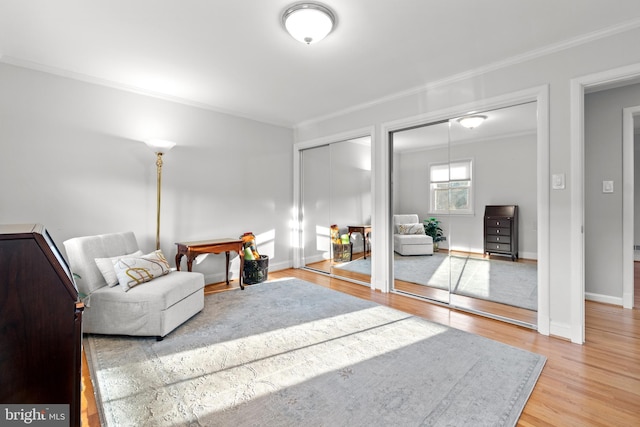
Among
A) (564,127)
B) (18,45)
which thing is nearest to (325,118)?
(564,127)

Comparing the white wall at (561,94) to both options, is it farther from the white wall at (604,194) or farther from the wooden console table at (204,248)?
the wooden console table at (204,248)

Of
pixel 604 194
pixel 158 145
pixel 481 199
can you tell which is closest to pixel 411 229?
pixel 481 199

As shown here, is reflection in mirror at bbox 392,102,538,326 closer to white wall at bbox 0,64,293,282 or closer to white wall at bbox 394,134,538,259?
white wall at bbox 394,134,538,259

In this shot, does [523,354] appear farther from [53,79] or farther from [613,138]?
[53,79]

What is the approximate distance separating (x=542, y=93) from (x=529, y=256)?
59.3 inches

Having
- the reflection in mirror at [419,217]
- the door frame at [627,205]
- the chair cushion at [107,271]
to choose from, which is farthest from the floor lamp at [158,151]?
the door frame at [627,205]

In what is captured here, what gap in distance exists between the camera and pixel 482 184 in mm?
3154

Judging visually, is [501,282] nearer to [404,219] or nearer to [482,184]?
[482,184]

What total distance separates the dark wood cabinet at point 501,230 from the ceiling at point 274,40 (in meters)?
1.46

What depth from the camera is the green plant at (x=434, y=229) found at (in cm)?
347

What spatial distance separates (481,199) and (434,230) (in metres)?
0.62

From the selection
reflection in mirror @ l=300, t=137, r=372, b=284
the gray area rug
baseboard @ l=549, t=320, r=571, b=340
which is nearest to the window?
the gray area rug

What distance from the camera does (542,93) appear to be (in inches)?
102

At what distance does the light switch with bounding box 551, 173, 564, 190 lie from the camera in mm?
2486
